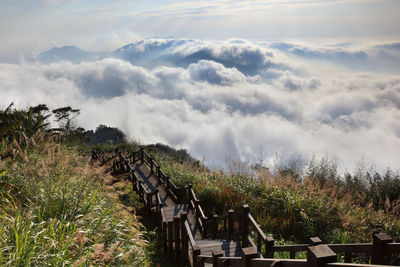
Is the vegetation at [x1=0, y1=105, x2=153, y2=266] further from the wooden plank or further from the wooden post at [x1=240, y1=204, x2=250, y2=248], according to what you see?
the wooden post at [x1=240, y1=204, x2=250, y2=248]

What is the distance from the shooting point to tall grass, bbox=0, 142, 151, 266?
3.32 meters

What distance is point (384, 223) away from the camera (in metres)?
8.37

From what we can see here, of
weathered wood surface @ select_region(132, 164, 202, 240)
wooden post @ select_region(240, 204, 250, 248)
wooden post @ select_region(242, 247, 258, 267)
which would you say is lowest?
weathered wood surface @ select_region(132, 164, 202, 240)

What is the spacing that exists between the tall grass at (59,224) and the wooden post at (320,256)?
221cm

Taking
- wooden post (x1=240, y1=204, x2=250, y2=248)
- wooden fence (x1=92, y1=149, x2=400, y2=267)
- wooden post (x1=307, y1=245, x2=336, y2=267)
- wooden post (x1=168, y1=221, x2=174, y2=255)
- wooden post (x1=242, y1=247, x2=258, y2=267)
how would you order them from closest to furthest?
1. wooden post (x1=307, y1=245, x2=336, y2=267)
2. wooden fence (x1=92, y1=149, x2=400, y2=267)
3. wooden post (x1=242, y1=247, x2=258, y2=267)
4. wooden post (x1=240, y1=204, x2=250, y2=248)
5. wooden post (x1=168, y1=221, x2=174, y2=255)

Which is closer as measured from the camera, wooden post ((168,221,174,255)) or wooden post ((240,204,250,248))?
wooden post ((240,204,250,248))

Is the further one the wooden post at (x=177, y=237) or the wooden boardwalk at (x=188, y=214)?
the wooden post at (x=177, y=237)

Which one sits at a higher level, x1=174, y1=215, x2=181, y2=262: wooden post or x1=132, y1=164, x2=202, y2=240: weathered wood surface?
x1=174, y1=215, x2=181, y2=262: wooden post

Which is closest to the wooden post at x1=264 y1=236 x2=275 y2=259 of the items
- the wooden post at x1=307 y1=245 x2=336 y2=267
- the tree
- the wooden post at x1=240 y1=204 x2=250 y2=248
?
the wooden post at x1=240 y1=204 x2=250 y2=248

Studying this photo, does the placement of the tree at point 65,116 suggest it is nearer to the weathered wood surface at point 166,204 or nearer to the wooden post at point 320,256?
the weathered wood surface at point 166,204

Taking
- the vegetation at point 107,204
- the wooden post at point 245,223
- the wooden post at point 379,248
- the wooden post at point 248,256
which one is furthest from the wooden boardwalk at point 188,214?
the wooden post at point 379,248

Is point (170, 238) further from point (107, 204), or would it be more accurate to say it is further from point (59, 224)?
point (59, 224)

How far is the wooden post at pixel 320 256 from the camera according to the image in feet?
6.90

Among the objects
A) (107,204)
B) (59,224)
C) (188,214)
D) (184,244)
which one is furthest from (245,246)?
(59,224)
